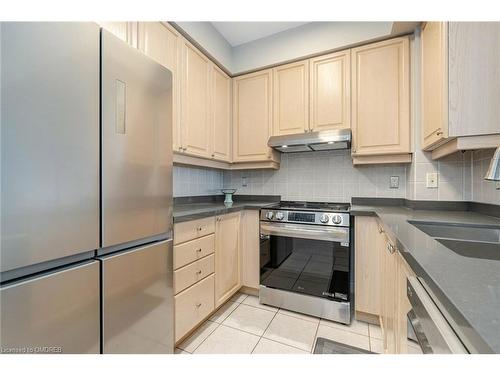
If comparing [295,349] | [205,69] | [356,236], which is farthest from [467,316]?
[205,69]

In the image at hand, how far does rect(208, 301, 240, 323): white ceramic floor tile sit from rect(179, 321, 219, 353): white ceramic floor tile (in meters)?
0.06

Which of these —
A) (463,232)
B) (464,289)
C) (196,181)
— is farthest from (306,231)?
(464,289)

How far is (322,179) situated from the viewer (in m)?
2.35

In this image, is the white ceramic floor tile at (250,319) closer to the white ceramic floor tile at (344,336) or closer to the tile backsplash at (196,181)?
the white ceramic floor tile at (344,336)

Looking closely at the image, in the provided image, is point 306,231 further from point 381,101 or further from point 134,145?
point 134,145

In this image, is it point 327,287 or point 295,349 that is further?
point 327,287

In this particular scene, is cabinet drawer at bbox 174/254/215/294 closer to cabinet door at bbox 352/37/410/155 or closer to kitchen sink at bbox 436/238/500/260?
kitchen sink at bbox 436/238/500/260

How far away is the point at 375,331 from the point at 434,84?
1740 mm

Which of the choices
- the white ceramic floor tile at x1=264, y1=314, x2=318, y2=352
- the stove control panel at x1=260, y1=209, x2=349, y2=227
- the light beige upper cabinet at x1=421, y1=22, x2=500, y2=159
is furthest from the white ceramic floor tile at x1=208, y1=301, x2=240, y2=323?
the light beige upper cabinet at x1=421, y1=22, x2=500, y2=159

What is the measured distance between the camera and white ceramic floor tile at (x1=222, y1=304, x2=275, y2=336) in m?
1.66

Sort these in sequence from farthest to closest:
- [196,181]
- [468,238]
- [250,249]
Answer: [196,181]
[250,249]
[468,238]

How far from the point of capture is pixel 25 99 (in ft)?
2.22

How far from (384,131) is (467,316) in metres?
1.85
